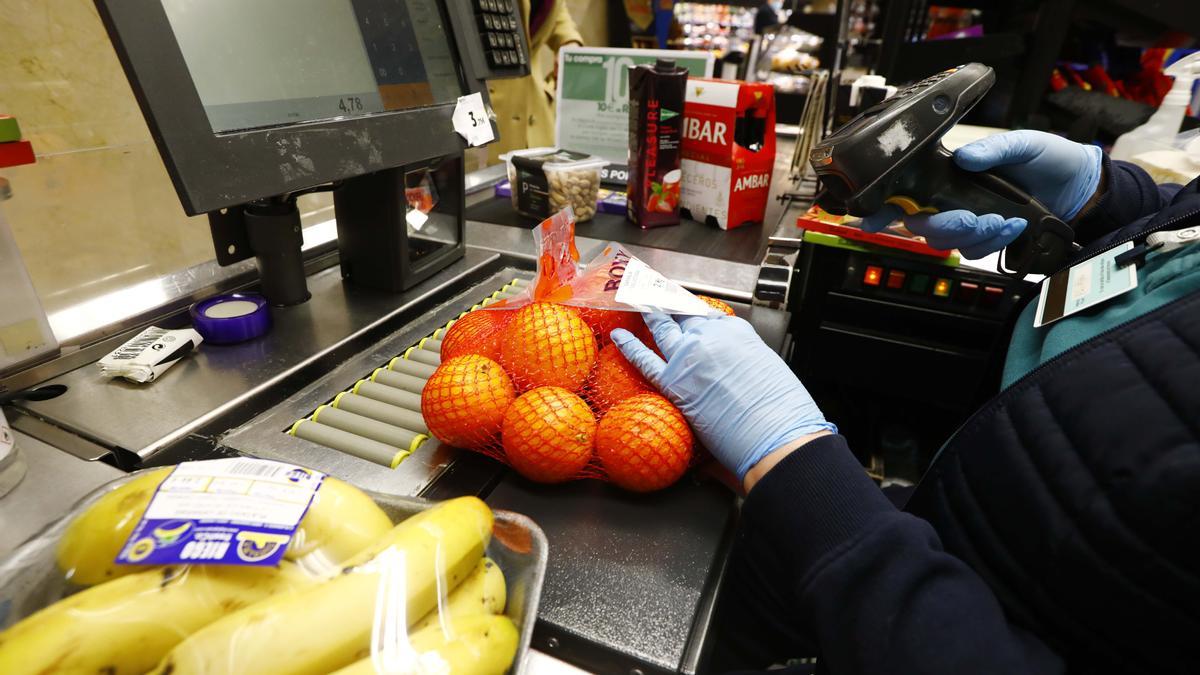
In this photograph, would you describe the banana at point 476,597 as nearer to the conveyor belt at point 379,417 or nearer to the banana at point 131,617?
the banana at point 131,617

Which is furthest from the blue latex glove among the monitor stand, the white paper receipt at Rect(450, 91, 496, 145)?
the monitor stand

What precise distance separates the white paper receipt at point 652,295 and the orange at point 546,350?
85mm

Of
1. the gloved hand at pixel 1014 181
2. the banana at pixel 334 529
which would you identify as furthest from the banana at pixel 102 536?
the gloved hand at pixel 1014 181

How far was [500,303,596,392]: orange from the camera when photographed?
769 mm

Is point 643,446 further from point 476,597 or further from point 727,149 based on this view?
point 727,149

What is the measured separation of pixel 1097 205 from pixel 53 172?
2.54m

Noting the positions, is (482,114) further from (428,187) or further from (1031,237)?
(1031,237)

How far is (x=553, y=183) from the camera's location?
162 cm

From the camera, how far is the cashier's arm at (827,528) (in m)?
0.57

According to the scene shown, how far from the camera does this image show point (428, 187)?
129 centimetres

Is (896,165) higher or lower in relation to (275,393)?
higher

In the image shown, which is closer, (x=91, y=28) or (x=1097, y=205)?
(x=1097, y=205)

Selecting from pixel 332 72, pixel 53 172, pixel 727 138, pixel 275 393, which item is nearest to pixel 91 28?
pixel 53 172

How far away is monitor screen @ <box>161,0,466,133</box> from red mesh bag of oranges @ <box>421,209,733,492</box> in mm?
354
